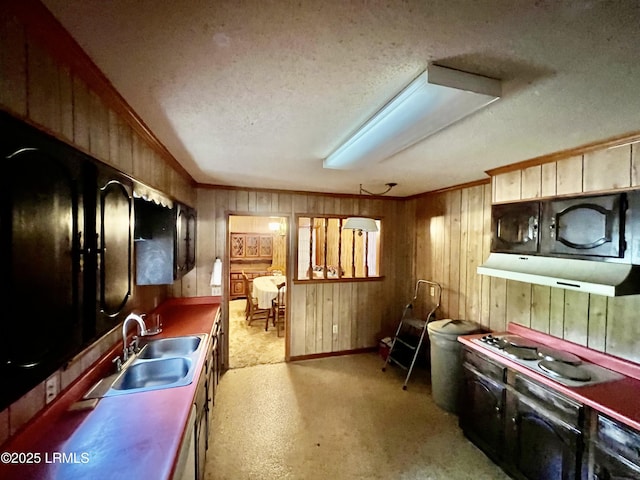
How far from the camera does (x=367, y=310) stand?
4.29 meters

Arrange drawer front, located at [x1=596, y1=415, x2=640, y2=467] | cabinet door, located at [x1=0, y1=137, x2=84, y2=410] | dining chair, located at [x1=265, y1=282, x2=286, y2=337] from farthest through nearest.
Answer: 1. dining chair, located at [x1=265, y1=282, x2=286, y2=337]
2. drawer front, located at [x1=596, y1=415, x2=640, y2=467]
3. cabinet door, located at [x1=0, y1=137, x2=84, y2=410]

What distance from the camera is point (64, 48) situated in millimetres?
962

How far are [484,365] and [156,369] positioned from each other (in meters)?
2.52

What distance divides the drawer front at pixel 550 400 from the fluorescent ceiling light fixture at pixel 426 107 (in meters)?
1.82

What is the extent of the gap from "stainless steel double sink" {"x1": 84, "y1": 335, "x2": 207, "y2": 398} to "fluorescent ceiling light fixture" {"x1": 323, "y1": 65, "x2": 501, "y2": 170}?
179cm

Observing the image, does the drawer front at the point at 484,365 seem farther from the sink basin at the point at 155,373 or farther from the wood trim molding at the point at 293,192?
the wood trim molding at the point at 293,192

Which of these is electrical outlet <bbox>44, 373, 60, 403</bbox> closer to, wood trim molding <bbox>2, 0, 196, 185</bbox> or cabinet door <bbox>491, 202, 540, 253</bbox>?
wood trim molding <bbox>2, 0, 196, 185</bbox>

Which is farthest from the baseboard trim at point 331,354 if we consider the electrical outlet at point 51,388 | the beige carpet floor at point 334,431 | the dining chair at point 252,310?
the electrical outlet at point 51,388

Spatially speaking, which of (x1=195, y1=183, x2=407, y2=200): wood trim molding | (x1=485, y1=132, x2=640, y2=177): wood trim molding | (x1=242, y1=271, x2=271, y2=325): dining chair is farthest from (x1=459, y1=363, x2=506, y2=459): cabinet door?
(x1=242, y1=271, x2=271, y2=325): dining chair

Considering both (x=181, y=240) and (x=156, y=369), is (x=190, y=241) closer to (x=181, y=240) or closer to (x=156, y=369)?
(x=181, y=240)

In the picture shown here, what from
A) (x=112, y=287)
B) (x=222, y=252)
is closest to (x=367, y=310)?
(x=222, y=252)

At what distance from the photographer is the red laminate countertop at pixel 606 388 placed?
1.50 meters

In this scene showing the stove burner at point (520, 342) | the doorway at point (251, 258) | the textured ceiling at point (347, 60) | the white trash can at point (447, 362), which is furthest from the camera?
the doorway at point (251, 258)

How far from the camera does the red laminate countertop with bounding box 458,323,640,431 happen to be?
1.50 meters
